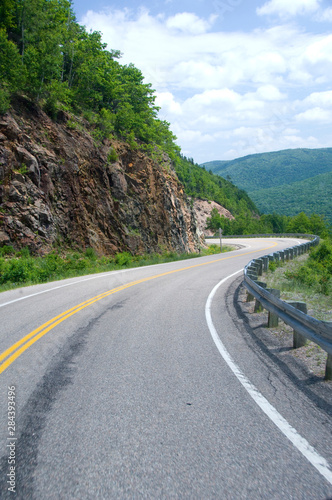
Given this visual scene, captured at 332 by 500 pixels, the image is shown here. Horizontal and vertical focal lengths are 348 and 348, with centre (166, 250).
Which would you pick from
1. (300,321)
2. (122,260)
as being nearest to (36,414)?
(300,321)

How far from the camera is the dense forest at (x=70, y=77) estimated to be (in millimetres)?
22953

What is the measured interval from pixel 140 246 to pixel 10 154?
39.6 ft

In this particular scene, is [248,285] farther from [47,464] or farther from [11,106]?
[11,106]

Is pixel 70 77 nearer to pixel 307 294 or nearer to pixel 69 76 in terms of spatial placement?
pixel 69 76

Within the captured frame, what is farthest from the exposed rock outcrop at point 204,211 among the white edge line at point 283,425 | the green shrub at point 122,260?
the white edge line at point 283,425

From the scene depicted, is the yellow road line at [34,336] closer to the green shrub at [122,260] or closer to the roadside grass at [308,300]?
the roadside grass at [308,300]


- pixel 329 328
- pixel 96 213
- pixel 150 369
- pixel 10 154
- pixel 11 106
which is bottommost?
pixel 150 369

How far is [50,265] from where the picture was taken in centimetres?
1714

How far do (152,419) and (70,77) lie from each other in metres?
32.5

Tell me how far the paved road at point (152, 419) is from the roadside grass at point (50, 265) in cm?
836

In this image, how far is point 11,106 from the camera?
72.4 feet

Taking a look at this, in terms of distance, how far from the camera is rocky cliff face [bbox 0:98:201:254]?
19.3m

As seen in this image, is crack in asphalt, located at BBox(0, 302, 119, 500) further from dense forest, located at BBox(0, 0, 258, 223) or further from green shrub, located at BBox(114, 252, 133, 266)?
dense forest, located at BBox(0, 0, 258, 223)

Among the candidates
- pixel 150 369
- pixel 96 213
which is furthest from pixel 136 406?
pixel 96 213
